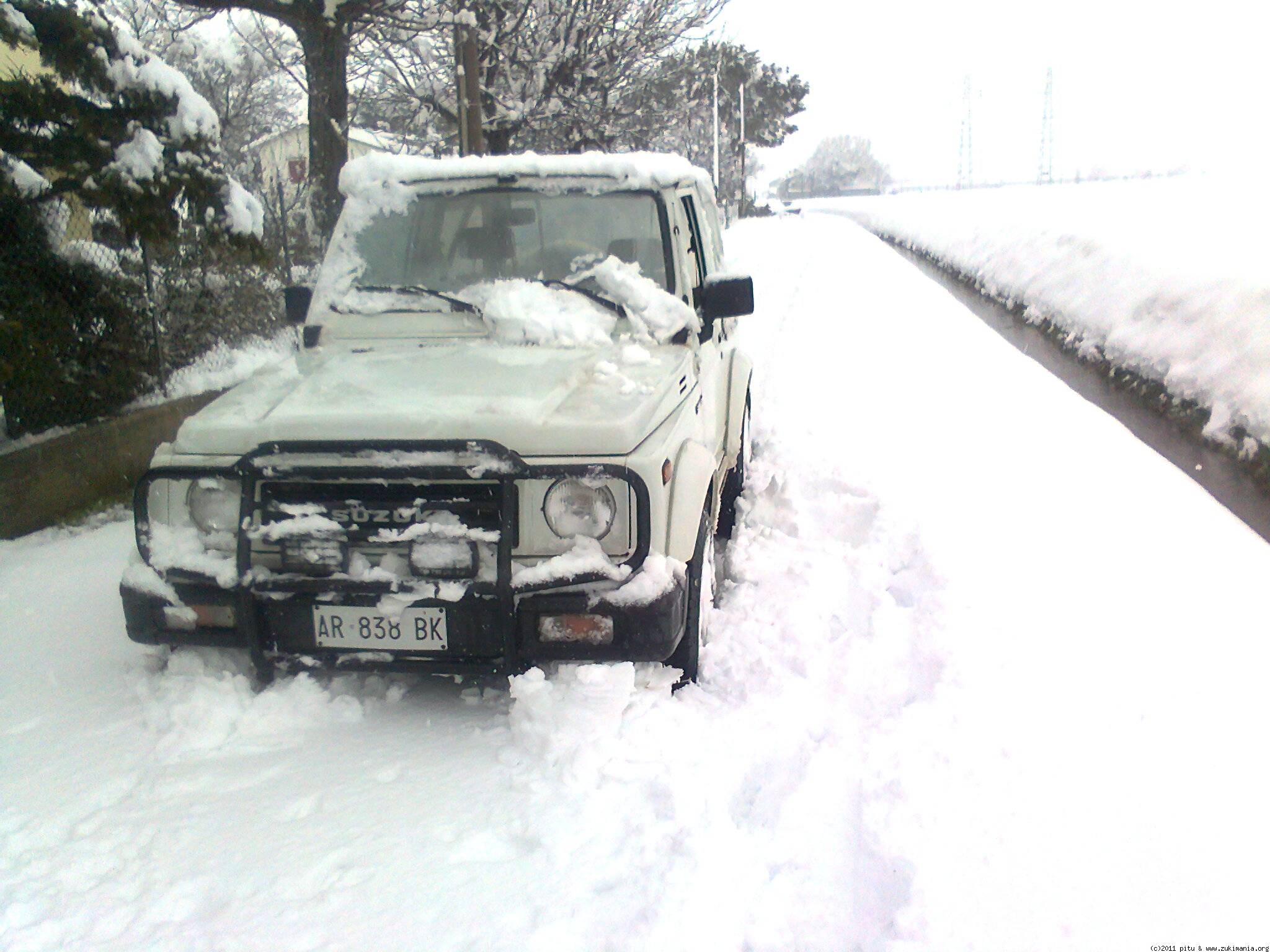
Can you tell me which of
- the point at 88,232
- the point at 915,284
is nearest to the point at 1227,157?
the point at 915,284

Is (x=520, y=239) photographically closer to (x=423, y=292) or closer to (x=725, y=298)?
(x=423, y=292)

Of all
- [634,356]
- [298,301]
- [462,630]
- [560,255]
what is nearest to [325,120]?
[298,301]

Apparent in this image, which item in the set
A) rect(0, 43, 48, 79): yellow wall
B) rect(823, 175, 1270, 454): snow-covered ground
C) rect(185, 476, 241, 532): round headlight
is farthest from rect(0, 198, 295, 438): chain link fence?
rect(823, 175, 1270, 454): snow-covered ground

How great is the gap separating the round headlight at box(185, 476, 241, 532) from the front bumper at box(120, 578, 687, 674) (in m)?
0.21

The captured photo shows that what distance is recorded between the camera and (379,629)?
112 inches

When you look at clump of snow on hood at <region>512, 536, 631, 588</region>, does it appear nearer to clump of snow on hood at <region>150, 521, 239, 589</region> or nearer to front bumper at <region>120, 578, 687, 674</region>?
front bumper at <region>120, 578, 687, 674</region>

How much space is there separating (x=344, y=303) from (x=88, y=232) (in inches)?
124

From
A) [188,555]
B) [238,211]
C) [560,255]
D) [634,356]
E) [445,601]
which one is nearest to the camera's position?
[445,601]

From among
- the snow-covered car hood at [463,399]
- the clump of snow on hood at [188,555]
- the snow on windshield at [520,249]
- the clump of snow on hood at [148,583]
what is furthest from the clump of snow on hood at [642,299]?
the clump of snow on hood at [148,583]

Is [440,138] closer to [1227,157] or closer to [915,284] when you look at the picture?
[915,284]

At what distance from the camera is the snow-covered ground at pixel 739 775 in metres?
2.20

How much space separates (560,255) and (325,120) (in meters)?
7.37

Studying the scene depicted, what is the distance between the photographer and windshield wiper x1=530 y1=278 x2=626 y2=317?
3746 mm

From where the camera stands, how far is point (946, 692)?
3.03 metres
